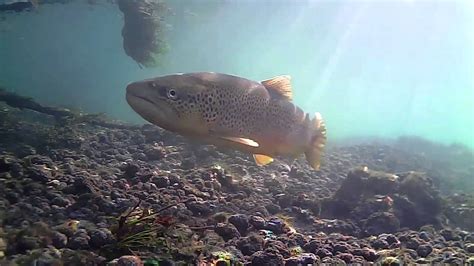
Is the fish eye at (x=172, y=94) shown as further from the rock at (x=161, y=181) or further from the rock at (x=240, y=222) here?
the rock at (x=161, y=181)

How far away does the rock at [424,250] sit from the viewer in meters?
4.66

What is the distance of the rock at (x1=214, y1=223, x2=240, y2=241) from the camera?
4.29 m

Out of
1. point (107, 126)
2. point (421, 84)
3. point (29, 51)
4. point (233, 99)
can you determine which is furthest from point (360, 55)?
point (29, 51)

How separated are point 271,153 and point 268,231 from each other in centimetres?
145

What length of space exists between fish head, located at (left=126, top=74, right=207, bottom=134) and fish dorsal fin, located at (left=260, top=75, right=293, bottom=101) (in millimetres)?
1295

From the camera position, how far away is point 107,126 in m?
11.5

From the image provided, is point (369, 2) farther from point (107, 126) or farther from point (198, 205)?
point (198, 205)

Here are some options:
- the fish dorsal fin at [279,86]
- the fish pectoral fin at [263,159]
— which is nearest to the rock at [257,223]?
the fish pectoral fin at [263,159]

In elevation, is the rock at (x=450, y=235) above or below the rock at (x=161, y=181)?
above

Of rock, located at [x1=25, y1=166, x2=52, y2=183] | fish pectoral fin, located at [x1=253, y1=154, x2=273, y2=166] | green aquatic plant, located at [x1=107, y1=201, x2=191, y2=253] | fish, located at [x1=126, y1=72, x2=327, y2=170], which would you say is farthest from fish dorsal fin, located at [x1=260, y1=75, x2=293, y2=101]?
rock, located at [x1=25, y1=166, x2=52, y2=183]

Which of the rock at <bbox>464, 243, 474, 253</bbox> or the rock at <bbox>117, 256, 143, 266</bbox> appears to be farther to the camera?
the rock at <bbox>464, 243, 474, 253</bbox>

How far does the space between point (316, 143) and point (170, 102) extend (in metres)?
2.78

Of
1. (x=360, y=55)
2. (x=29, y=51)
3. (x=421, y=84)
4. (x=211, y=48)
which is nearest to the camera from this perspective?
(x=360, y=55)

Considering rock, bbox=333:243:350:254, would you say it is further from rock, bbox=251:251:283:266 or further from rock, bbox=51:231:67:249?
rock, bbox=51:231:67:249
